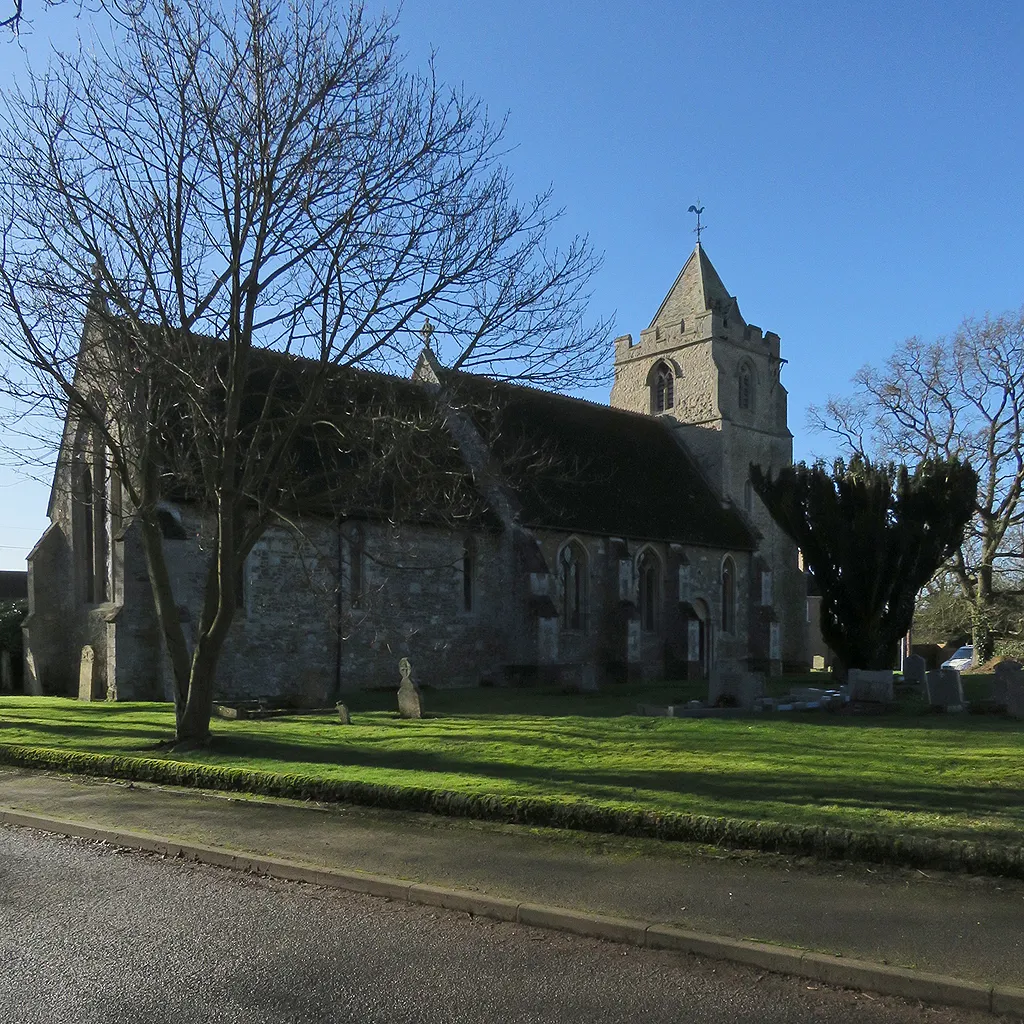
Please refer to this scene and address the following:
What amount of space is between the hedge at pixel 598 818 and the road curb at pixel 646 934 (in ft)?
6.57

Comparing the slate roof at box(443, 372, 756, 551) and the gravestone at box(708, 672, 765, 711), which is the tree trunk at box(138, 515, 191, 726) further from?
the slate roof at box(443, 372, 756, 551)

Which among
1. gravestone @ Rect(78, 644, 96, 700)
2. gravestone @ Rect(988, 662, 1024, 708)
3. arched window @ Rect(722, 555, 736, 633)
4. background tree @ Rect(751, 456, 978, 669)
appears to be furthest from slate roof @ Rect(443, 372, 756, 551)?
gravestone @ Rect(988, 662, 1024, 708)

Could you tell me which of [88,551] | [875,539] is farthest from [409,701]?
[88,551]

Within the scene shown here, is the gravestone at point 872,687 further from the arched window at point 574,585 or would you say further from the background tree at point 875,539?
the arched window at point 574,585

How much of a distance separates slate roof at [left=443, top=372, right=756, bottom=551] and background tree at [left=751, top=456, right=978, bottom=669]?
22.7 ft

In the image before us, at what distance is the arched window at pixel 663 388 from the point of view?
39.3 meters

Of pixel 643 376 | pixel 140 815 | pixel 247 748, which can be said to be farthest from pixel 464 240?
pixel 643 376

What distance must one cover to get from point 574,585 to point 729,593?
7.47 meters

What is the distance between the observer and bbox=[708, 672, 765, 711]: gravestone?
18.3 meters

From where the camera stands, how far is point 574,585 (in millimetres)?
29406

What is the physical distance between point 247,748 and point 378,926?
25.5 ft

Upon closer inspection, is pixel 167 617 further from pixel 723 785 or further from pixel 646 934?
pixel 646 934

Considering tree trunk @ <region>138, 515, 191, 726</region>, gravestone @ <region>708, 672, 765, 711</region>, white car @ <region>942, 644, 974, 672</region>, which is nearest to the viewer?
tree trunk @ <region>138, 515, 191, 726</region>

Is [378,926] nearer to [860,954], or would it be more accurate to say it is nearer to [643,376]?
[860,954]
